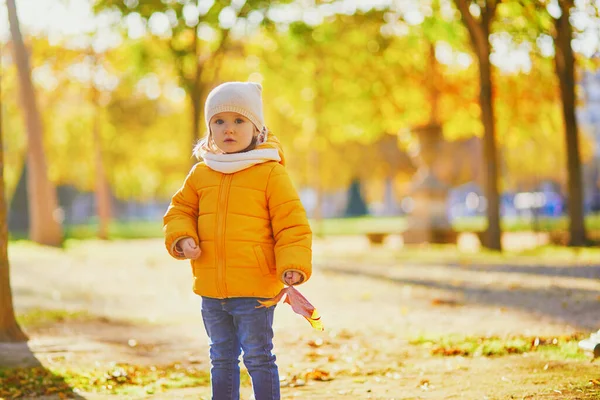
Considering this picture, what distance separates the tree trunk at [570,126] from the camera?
19.1 m

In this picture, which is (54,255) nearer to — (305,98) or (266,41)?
(266,41)

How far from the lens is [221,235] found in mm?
4375

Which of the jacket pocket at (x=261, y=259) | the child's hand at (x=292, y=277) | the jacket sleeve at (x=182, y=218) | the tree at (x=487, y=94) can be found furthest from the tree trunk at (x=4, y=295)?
the tree at (x=487, y=94)

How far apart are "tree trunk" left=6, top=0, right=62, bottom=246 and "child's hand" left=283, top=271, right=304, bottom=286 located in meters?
18.9

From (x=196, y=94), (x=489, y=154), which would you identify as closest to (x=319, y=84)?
(x=196, y=94)

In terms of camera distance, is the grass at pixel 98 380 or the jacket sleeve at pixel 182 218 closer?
the jacket sleeve at pixel 182 218

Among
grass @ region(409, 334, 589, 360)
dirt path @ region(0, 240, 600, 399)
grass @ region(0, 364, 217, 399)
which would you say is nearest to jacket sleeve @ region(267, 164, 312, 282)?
dirt path @ region(0, 240, 600, 399)

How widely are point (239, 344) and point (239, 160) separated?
910 millimetres

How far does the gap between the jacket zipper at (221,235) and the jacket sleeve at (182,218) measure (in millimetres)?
134

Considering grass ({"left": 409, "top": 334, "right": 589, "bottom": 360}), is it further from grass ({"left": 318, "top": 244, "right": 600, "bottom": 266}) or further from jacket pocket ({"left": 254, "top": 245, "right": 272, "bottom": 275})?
grass ({"left": 318, "top": 244, "right": 600, "bottom": 266})

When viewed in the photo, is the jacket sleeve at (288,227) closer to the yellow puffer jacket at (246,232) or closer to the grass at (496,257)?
the yellow puffer jacket at (246,232)

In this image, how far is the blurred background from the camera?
1948cm

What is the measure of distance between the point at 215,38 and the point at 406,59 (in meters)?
5.59

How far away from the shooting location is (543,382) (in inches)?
214
